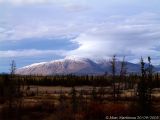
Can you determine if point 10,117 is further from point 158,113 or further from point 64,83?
point 64,83

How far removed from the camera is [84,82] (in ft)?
523

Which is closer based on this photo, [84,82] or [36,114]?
[36,114]

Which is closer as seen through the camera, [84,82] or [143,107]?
[143,107]

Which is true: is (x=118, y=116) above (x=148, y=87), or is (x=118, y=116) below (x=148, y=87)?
below

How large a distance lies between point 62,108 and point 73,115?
6.94 feet

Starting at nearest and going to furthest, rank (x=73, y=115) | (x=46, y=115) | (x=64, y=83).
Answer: (x=73, y=115) → (x=46, y=115) → (x=64, y=83)

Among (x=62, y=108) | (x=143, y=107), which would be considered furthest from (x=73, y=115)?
(x=143, y=107)

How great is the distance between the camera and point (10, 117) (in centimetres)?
5000

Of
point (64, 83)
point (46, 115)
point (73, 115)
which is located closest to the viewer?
point (73, 115)

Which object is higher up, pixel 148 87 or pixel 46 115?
pixel 148 87

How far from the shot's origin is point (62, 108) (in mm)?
49594

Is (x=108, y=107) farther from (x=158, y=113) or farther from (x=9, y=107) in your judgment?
(x=9, y=107)

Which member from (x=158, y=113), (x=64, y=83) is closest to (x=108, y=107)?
(x=158, y=113)

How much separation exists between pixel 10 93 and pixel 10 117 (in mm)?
4985
